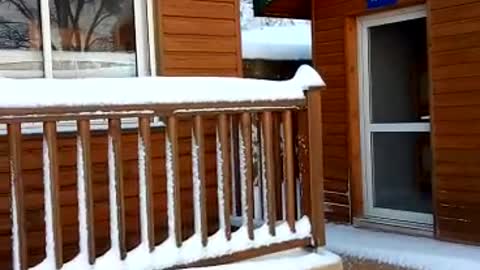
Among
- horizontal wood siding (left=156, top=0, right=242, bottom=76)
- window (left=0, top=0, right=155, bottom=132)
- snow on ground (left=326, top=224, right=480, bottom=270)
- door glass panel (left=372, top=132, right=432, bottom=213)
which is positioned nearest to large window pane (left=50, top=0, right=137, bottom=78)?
window (left=0, top=0, right=155, bottom=132)

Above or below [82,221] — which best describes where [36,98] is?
above

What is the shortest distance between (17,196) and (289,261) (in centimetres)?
148

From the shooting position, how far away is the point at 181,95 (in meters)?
3.48

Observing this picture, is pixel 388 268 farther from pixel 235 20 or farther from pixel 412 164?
pixel 235 20

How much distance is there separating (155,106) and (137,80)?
193mm

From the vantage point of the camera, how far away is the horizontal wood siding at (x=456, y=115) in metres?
5.75

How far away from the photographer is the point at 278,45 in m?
11.2

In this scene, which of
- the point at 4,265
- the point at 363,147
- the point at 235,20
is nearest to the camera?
the point at 4,265

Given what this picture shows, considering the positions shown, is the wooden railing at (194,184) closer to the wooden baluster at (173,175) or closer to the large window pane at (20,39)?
the wooden baluster at (173,175)

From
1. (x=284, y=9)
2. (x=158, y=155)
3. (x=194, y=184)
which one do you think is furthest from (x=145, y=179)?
(x=284, y=9)

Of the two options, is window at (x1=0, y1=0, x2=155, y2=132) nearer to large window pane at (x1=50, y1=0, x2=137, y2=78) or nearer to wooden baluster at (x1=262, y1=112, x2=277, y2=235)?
large window pane at (x1=50, y1=0, x2=137, y2=78)

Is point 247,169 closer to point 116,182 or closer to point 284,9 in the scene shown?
point 116,182

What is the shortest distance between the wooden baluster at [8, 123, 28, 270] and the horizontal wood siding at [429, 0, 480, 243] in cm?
392

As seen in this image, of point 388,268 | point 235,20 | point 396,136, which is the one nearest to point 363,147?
point 396,136
